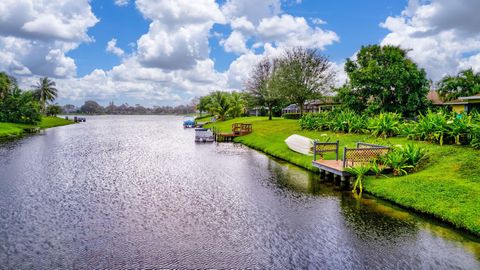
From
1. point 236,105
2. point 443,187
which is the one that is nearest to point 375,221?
point 443,187

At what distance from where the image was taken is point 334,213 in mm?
15102

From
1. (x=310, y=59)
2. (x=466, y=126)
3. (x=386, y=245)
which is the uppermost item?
(x=310, y=59)

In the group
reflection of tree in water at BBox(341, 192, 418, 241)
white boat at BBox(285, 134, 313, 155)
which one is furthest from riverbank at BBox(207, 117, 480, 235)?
white boat at BBox(285, 134, 313, 155)

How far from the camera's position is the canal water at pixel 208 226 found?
415 inches

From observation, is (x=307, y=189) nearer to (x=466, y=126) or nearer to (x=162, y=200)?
(x=162, y=200)

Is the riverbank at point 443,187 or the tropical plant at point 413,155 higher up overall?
the tropical plant at point 413,155

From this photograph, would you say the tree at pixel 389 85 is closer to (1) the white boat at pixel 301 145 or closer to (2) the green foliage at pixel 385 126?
(2) the green foliage at pixel 385 126

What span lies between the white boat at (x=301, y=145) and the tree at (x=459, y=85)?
33437mm

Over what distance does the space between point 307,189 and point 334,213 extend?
176 inches

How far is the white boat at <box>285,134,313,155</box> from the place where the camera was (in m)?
29.0

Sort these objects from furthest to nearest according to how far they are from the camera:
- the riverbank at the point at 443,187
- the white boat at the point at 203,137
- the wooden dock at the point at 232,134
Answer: the wooden dock at the point at 232,134
the white boat at the point at 203,137
the riverbank at the point at 443,187

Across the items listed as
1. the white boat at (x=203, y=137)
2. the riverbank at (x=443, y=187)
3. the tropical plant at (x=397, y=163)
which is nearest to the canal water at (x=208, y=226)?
the riverbank at (x=443, y=187)

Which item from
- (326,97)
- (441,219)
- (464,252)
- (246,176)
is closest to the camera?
(464,252)

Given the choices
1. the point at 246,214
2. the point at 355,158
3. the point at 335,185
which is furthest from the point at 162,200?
the point at 355,158
